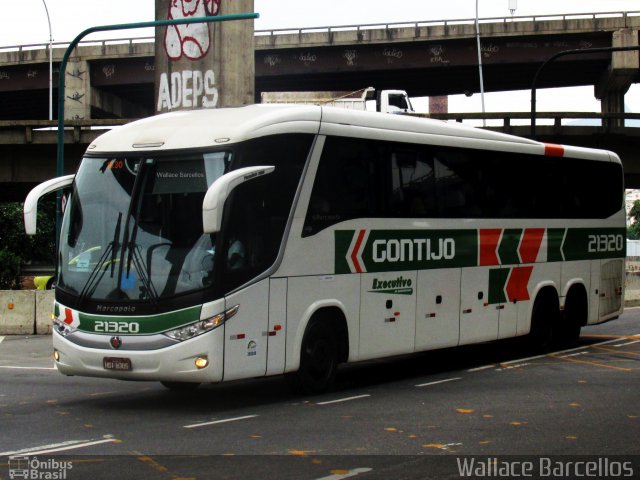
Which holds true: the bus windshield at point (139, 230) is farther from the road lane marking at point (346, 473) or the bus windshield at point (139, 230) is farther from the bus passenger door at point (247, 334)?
the road lane marking at point (346, 473)

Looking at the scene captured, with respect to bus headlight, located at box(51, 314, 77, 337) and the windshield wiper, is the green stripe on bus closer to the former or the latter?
Result: the windshield wiper

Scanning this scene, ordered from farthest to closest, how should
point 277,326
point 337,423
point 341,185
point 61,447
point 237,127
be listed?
1. point 341,185
2. point 277,326
3. point 237,127
4. point 337,423
5. point 61,447

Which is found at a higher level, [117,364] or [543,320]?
[117,364]

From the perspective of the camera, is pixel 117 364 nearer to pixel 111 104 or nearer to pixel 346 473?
pixel 346 473

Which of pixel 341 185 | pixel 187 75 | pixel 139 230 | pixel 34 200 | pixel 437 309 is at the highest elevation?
pixel 187 75

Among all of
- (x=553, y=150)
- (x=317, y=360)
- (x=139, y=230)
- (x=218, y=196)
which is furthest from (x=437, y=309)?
(x=218, y=196)

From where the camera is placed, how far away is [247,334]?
12.4m

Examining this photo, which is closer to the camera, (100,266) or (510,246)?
(100,266)

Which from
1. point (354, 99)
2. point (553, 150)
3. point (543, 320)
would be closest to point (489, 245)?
point (543, 320)

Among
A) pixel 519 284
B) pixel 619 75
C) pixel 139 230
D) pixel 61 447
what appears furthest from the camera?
pixel 619 75

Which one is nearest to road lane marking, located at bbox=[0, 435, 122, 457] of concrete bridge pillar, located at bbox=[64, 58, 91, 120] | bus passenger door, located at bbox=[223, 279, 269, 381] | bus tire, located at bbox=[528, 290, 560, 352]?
bus passenger door, located at bbox=[223, 279, 269, 381]

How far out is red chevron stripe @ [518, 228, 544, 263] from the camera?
59.0 ft

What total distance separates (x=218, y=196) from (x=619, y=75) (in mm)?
50187

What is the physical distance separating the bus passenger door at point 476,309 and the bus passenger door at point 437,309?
17cm
